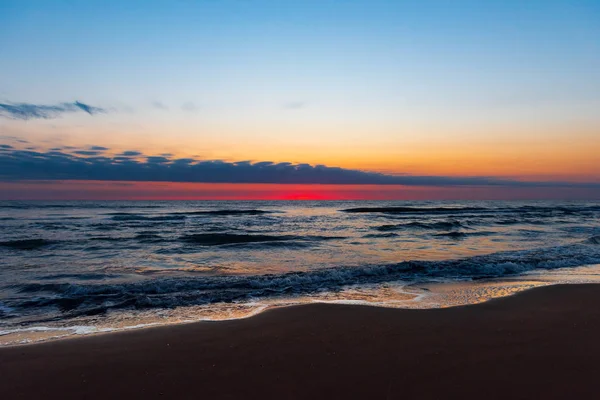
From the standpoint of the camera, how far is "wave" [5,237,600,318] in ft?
28.1

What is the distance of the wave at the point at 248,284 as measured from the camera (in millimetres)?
8578

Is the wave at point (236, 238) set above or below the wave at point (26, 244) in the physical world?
below

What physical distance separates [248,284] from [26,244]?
1441 cm

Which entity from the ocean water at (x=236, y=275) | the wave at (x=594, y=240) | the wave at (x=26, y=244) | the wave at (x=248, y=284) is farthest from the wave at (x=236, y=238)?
the wave at (x=594, y=240)

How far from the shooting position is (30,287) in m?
10.0

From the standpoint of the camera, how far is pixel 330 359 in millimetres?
5109

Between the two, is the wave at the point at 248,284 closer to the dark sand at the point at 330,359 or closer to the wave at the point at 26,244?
the dark sand at the point at 330,359

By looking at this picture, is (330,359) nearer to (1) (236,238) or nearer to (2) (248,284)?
(2) (248,284)

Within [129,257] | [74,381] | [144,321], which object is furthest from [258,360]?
[129,257]

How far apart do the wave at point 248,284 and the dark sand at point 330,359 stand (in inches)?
91.9

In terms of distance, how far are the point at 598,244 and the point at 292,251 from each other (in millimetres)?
15369

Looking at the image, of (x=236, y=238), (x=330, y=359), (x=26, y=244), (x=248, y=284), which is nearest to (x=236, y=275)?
(x=248, y=284)

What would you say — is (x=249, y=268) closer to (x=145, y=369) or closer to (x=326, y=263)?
A: (x=326, y=263)

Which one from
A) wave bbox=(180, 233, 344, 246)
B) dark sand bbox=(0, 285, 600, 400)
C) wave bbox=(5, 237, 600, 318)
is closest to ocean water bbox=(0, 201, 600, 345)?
wave bbox=(5, 237, 600, 318)
